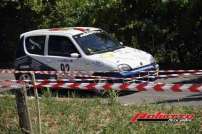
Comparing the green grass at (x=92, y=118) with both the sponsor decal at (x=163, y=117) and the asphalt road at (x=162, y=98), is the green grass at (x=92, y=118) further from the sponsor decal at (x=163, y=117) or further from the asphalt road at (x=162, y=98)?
the asphalt road at (x=162, y=98)

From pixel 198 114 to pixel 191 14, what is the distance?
8.49m

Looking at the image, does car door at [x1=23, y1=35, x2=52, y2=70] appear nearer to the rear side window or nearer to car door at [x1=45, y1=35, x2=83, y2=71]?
the rear side window

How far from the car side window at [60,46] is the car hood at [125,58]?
0.88 metres

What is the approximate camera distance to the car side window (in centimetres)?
1562

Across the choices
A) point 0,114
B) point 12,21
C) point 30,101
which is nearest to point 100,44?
point 30,101

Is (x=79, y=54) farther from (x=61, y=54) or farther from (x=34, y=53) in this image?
(x=34, y=53)

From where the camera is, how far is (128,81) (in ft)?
47.0

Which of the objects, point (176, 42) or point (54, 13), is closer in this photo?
point (176, 42)

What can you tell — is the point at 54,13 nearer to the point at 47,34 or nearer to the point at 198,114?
the point at 47,34

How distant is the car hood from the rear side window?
1946mm

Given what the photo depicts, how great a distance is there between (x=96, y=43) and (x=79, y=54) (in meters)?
0.69

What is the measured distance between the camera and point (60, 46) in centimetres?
1584

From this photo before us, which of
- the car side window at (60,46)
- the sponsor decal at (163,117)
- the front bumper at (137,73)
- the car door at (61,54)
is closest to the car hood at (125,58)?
the front bumper at (137,73)

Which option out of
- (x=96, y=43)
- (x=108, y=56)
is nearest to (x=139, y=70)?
(x=108, y=56)
